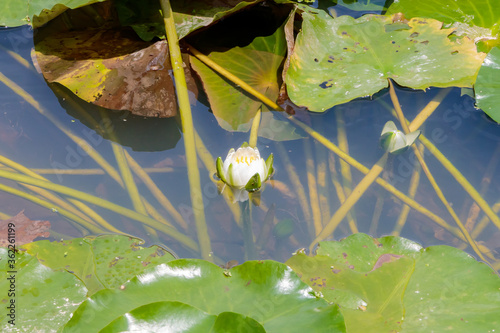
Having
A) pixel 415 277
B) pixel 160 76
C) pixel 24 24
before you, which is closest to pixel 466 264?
pixel 415 277

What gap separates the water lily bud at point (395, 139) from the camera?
6.18 ft

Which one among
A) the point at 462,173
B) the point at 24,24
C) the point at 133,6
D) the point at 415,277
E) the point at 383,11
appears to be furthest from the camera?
the point at 383,11

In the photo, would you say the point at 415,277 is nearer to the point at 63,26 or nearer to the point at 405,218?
the point at 405,218

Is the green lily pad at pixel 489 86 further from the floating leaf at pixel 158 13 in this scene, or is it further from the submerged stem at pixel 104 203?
the submerged stem at pixel 104 203

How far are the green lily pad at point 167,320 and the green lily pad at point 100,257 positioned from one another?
15.2 inches

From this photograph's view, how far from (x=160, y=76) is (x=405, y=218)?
54.5 inches

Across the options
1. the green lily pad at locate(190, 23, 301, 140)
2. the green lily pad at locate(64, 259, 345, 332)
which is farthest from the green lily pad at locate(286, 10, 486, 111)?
the green lily pad at locate(64, 259, 345, 332)

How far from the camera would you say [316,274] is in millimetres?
1420

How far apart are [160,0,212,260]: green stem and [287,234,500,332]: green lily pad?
0.44 metres

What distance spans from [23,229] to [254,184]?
1005 millimetres

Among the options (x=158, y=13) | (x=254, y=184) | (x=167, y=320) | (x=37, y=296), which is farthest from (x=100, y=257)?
(x=158, y=13)

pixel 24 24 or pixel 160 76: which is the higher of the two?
pixel 24 24

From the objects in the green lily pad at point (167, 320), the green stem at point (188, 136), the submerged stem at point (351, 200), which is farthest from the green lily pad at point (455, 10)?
the green lily pad at point (167, 320)

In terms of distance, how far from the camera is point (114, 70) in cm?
203
